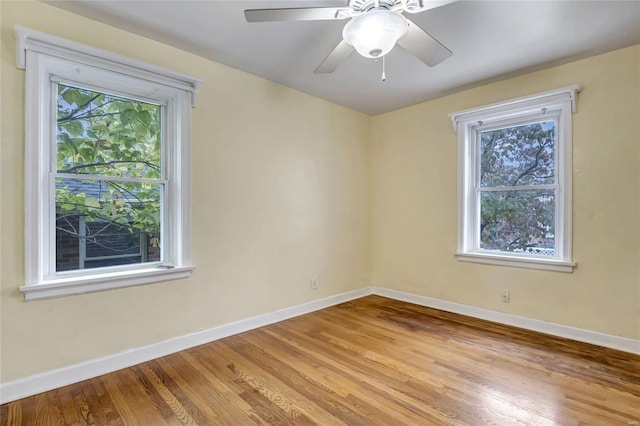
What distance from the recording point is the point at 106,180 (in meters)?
2.36

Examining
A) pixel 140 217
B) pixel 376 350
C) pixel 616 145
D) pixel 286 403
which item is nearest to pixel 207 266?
pixel 140 217

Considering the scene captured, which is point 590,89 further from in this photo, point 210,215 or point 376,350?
point 210,215

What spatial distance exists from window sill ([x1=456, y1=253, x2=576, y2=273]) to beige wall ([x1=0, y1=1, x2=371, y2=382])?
137cm

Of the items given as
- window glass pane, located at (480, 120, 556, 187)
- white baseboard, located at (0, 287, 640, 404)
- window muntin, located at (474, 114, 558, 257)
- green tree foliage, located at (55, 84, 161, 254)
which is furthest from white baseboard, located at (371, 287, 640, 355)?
green tree foliage, located at (55, 84, 161, 254)

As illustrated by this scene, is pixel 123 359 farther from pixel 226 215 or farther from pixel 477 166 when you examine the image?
pixel 477 166

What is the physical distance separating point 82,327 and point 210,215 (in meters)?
1.19

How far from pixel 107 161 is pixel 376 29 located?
2.08m

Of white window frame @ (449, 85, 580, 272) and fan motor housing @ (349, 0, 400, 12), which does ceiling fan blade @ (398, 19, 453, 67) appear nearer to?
fan motor housing @ (349, 0, 400, 12)

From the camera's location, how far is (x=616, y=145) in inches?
104

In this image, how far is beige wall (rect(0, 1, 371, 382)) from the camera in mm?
1965

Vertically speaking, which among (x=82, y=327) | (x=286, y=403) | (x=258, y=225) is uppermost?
(x=258, y=225)

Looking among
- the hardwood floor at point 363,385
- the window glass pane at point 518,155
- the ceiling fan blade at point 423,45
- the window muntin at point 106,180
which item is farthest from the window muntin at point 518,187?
the window muntin at point 106,180

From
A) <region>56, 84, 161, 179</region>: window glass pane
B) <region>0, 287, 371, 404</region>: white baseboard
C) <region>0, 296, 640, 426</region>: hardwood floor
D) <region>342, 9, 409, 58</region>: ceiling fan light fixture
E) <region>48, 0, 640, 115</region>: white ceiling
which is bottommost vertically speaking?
<region>0, 296, 640, 426</region>: hardwood floor

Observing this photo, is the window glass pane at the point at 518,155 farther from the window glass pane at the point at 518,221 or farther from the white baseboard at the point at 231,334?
the white baseboard at the point at 231,334
